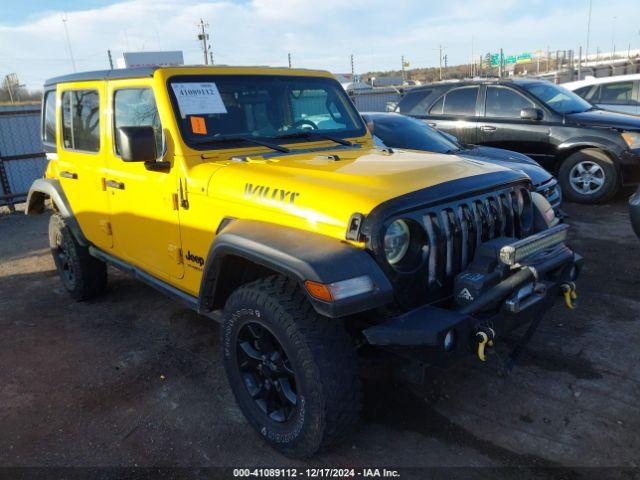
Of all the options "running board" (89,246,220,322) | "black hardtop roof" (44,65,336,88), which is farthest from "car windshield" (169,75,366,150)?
"running board" (89,246,220,322)

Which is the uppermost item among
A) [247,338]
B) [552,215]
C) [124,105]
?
[124,105]

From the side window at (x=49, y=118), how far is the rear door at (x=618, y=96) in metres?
9.56

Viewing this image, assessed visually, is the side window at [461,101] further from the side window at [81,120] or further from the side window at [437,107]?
the side window at [81,120]

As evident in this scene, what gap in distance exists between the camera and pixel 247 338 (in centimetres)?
287

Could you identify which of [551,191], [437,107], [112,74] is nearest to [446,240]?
[112,74]

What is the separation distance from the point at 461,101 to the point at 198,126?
21.1 feet

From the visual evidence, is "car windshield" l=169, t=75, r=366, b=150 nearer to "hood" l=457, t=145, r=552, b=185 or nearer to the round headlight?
the round headlight

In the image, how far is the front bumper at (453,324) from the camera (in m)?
2.27

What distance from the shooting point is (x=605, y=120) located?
24.7ft

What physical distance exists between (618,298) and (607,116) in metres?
4.41

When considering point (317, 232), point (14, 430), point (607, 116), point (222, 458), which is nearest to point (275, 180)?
point (317, 232)

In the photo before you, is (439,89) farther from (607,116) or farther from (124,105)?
(124,105)

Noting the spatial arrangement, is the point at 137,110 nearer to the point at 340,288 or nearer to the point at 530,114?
the point at 340,288

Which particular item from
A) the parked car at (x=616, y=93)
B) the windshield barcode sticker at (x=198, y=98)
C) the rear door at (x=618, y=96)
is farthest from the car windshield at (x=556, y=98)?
the windshield barcode sticker at (x=198, y=98)
